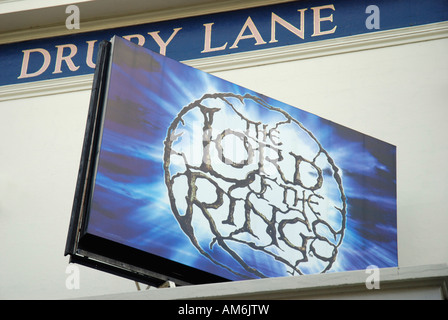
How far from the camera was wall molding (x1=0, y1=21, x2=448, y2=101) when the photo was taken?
8367 mm

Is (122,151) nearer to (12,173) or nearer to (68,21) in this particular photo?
(12,173)

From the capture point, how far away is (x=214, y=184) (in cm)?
668

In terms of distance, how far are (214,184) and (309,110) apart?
173 cm

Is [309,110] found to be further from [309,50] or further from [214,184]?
[214,184]

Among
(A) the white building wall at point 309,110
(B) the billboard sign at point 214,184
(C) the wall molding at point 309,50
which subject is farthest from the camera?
(C) the wall molding at point 309,50

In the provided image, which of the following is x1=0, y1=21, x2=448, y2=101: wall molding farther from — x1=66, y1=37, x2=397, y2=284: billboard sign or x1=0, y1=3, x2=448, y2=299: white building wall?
x1=66, y1=37, x2=397, y2=284: billboard sign

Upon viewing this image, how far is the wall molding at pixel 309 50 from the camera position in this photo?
837 centimetres

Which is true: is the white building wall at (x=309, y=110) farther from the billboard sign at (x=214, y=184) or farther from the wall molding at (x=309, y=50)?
the billboard sign at (x=214, y=184)

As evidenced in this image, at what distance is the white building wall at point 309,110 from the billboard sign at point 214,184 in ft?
1.22

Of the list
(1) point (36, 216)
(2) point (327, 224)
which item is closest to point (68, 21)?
(1) point (36, 216)

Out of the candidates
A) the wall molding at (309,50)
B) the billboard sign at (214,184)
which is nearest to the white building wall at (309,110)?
the wall molding at (309,50)

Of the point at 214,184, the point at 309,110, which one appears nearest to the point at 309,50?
the point at 309,110
